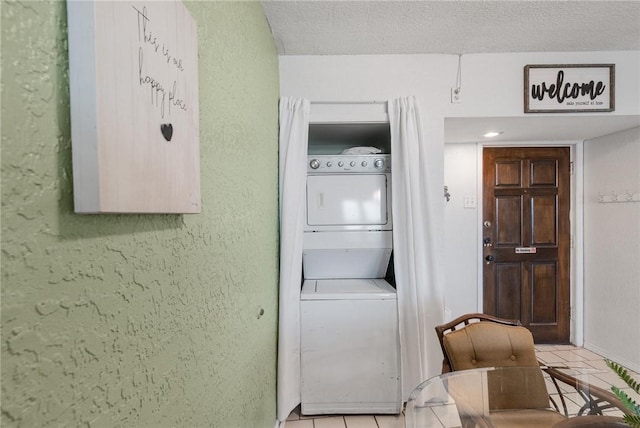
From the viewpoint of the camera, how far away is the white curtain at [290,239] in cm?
210

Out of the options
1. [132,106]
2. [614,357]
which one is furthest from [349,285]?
[614,357]

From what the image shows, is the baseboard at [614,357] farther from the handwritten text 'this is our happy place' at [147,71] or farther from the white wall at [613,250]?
the handwritten text 'this is our happy place' at [147,71]

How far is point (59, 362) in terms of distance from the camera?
0.44m

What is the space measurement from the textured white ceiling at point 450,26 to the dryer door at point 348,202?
89 centimetres

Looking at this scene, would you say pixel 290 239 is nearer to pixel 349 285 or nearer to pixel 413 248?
pixel 349 285

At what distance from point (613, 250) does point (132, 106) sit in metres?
3.87

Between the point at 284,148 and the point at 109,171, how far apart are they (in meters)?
1.79

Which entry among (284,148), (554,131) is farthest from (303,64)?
(554,131)

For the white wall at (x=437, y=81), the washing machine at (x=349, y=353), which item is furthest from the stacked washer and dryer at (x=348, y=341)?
the white wall at (x=437, y=81)

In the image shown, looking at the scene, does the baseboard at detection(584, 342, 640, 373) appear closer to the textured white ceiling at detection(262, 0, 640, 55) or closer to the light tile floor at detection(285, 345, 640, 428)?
the light tile floor at detection(285, 345, 640, 428)

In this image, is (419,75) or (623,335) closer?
(419,75)

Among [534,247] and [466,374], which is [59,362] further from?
[534,247]

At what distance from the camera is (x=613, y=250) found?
298 centimetres

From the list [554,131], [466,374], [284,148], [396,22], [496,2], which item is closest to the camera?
[466,374]
